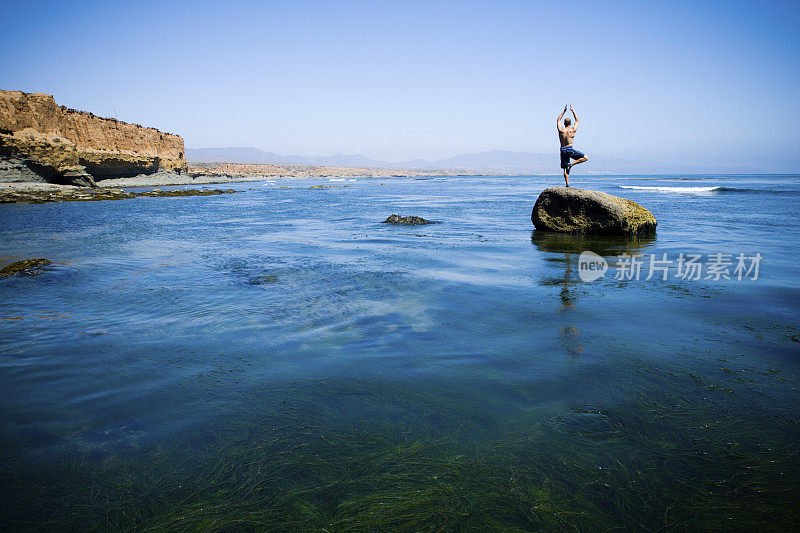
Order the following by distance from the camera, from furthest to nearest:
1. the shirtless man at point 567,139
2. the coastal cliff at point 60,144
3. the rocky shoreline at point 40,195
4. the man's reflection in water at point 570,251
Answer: the coastal cliff at point 60,144 < the rocky shoreline at point 40,195 < the shirtless man at point 567,139 < the man's reflection in water at point 570,251

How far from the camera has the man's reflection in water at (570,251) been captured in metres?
4.58

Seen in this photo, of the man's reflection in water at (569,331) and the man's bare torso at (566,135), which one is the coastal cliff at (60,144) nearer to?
the man's bare torso at (566,135)

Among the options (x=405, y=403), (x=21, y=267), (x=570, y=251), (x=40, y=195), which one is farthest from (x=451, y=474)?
(x=40, y=195)

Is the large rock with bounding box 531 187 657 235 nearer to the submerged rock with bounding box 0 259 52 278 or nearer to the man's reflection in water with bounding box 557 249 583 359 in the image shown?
the man's reflection in water with bounding box 557 249 583 359

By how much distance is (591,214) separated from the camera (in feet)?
38.2

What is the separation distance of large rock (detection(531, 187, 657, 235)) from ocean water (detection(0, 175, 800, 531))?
4158mm

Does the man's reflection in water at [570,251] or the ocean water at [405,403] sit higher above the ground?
the man's reflection in water at [570,251]

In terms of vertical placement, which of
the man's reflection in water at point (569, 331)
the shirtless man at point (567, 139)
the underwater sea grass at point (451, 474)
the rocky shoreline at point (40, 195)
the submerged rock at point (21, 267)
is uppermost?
the shirtless man at point (567, 139)

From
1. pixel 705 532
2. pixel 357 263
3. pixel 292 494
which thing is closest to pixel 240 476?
pixel 292 494

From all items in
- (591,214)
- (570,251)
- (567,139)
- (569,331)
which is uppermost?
(567,139)

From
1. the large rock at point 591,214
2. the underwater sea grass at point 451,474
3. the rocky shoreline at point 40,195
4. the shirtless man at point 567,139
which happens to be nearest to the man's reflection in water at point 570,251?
the large rock at point 591,214

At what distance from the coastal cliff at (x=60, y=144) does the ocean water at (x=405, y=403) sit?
4323 centimetres

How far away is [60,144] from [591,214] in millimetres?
50773

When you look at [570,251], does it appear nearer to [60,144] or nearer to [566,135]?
[566,135]
